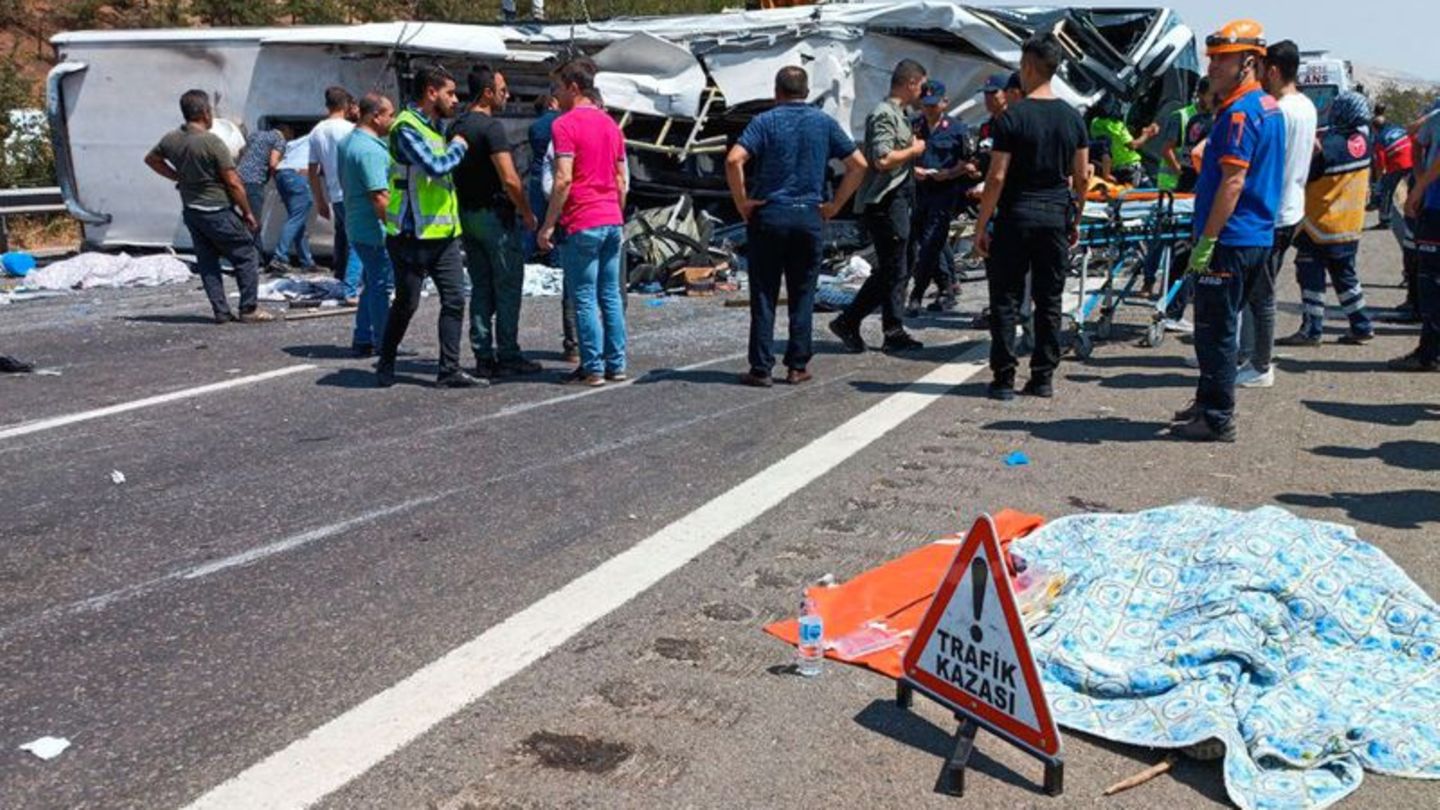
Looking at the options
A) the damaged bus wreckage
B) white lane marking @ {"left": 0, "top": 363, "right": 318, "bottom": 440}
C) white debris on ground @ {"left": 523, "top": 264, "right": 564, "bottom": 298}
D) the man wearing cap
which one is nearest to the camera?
white lane marking @ {"left": 0, "top": 363, "right": 318, "bottom": 440}

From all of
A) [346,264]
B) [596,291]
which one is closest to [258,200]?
[346,264]

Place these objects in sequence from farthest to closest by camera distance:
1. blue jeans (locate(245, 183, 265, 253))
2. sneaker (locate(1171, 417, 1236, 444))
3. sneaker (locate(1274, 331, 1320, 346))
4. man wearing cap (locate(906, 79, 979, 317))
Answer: blue jeans (locate(245, 183, 265, 253)) < man wearing cap (locate(906, 79, 979, 317)) < sneaker (locate(1274, 331, 1320, 346)) < sneaker (locate(1171, 417, 1236, 444))

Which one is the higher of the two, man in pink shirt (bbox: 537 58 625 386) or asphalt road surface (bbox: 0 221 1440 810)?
man in pink shirt (bbox: 537 58 625 386)

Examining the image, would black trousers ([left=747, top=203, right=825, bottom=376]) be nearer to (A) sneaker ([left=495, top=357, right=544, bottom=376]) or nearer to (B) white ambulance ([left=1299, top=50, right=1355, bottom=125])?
(A) sneaker ([left=495, top=357, right=544, bottom=376])

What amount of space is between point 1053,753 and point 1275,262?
4.99m

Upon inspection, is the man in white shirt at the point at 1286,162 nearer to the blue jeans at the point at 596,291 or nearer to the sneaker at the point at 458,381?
the blue jeans at the point at 596,291

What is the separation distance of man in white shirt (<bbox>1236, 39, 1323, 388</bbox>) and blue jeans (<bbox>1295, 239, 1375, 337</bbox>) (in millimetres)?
2020

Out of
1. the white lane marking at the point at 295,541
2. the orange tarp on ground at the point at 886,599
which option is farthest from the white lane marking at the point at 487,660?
the white lane marking at the point at 295,541

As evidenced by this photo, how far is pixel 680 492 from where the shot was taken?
5707 mm

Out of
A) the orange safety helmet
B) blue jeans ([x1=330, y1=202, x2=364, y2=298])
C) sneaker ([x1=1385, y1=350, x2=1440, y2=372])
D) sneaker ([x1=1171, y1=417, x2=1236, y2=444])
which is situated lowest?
sneaker ([x1=1171, y1=417, x2=1236, y2=444])

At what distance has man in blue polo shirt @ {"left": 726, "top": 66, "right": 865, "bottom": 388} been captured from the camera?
7605 mm

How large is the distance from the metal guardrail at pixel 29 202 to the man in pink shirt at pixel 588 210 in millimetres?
11618

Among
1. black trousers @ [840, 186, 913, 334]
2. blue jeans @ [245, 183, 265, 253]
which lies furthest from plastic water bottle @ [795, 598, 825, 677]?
blue jeans @ [245, 183, 265, 253]

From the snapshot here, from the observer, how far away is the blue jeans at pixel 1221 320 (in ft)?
21.0
